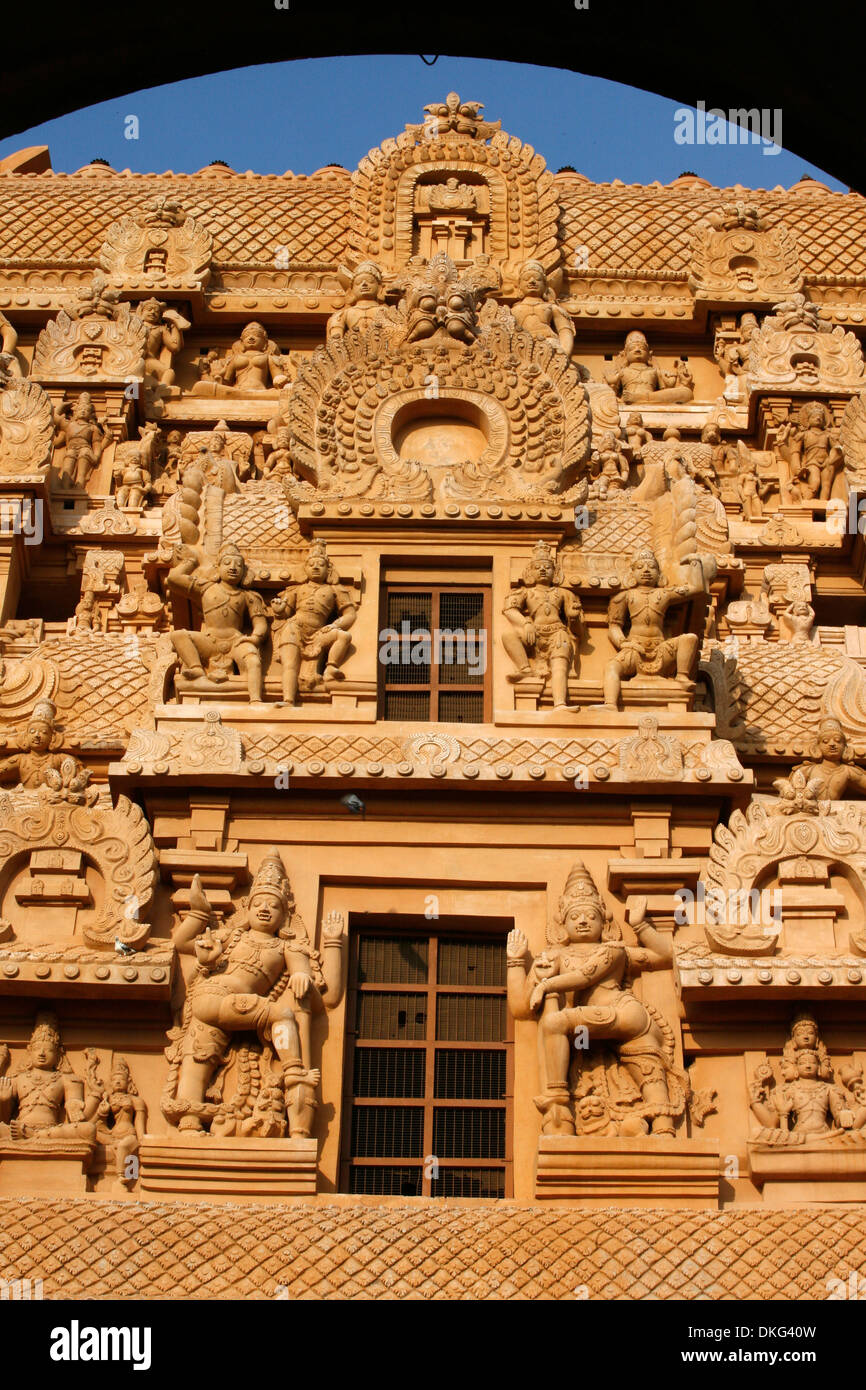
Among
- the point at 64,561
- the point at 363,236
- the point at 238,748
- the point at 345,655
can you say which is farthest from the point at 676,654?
the point at 363,236

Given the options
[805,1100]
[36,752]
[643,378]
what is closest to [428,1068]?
[805,1100]

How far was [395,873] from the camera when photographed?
1748 centimetres

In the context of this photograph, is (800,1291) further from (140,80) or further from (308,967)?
(140,80)

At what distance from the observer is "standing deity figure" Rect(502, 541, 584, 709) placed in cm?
1867

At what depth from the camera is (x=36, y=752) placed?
65.0 ft

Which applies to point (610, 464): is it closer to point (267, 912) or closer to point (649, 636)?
point (649, 636)

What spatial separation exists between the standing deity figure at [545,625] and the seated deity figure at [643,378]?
861cm

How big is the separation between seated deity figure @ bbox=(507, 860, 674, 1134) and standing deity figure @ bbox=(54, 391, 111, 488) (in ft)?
37.9

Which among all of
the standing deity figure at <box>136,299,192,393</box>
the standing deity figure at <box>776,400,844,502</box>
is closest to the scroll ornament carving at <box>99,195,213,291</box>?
the standing deity figure at <box>136,299,192,393</box>

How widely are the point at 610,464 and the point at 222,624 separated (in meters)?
6.76

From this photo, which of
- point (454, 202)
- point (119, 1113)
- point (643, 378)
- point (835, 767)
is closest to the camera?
point (119, 1113)

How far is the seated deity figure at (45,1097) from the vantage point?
16000 mm

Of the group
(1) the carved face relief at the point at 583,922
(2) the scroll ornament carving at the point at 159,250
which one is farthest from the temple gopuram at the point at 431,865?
(2) the scroll ornament carving at the point at 159,250

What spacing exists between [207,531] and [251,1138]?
6.89 m
